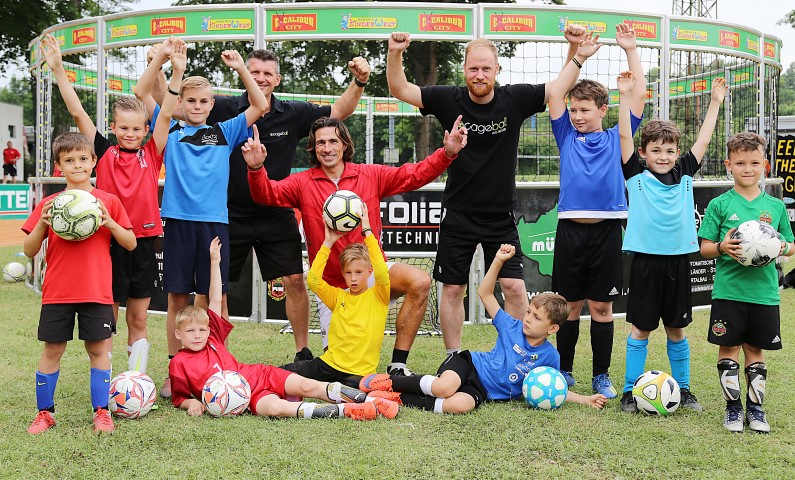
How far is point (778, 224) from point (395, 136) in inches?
482

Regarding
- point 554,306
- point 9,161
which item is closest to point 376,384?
point 554,306

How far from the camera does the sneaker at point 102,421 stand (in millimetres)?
4145

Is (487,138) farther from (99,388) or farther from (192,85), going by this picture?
(99,388)

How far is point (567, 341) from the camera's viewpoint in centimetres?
535

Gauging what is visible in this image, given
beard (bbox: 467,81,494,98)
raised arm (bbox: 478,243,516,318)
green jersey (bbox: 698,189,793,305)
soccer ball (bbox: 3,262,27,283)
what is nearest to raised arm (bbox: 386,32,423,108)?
beard (bbox: 467,81,494,98)

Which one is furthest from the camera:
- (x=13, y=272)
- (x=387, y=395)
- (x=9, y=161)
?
(x=9, y=161)

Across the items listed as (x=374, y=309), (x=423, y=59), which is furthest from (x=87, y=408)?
(x=423, y=59)

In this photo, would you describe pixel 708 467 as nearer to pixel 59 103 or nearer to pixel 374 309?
pixel 374 309

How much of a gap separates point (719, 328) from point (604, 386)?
0.99m

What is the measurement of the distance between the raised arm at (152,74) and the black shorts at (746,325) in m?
3.65

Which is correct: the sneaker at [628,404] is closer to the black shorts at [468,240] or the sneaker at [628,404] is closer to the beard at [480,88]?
the black shorts at [468,240]

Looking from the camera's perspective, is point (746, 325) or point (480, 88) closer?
point (746, 325)

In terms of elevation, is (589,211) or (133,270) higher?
(589,211)

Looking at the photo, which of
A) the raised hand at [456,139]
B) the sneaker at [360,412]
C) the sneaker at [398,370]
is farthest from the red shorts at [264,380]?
the raised hand at [456,139]
